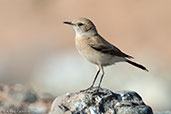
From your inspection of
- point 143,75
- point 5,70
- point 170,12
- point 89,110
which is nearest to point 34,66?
point 5,70

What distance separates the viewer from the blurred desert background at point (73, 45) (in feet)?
61.9

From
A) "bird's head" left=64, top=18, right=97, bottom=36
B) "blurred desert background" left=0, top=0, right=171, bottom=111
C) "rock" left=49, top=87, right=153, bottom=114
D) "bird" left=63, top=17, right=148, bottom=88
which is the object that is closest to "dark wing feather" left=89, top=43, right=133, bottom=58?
"bird" left=63, top=17, right=148, bottom=88

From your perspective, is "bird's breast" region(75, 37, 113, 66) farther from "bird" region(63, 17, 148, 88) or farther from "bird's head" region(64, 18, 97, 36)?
"bird's head" region(64, 18, 97, 36)

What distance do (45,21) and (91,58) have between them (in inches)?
990

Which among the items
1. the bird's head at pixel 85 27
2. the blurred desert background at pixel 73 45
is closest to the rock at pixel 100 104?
the bird's head at pixel 85 27

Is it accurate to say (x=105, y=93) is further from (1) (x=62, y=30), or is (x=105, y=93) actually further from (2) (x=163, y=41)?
(1) (x=62, y=30)

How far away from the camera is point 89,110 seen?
8.63 metres

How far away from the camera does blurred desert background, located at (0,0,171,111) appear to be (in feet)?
61.9

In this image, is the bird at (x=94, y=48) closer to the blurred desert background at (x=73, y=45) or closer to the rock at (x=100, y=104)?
the rock at (x=100, y=104)

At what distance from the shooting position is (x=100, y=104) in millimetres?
8781

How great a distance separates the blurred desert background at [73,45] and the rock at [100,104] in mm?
6823

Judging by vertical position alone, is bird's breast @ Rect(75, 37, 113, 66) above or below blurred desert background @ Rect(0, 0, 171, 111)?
below

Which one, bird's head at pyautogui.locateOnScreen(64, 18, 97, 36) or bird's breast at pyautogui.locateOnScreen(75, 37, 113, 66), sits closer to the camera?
bird's breast at pyautogui.locateOnScreen(75, 37, 113, 66)

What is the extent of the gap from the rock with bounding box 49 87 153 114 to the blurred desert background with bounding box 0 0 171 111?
22.4 feet
